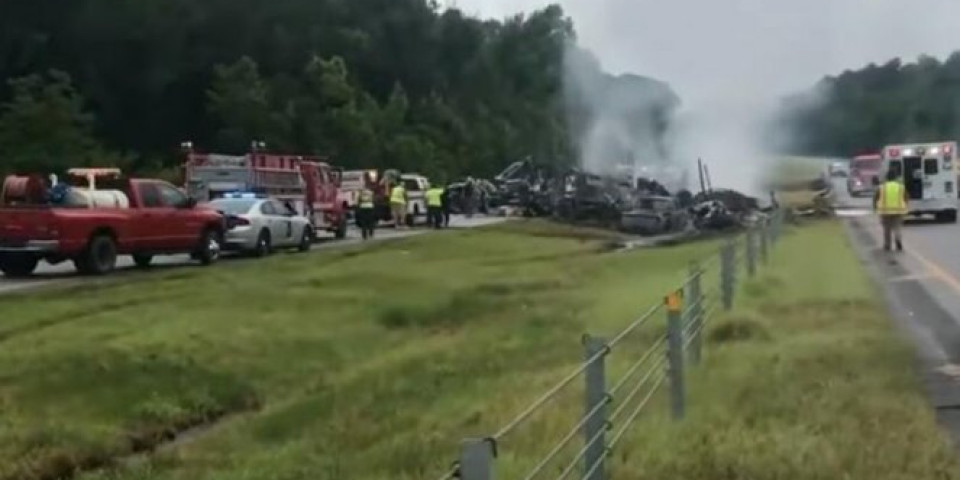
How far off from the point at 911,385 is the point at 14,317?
508 inches

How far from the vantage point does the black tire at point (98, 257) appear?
30.2 meters

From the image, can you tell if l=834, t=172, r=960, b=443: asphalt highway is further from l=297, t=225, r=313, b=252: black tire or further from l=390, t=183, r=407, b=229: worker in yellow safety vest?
l=390, t=183, r=407, b=229: worker in yellow safety vest

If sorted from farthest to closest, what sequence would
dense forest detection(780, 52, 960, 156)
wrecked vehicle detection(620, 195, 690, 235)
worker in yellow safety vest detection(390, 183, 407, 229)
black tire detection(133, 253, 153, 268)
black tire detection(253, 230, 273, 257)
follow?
1. dense forest detection(780, 52, 960, 156)
2. worker in yellow safety vest detection(390, 183, 407, 229)
3. wrecked vehicle detection(620, 195, 690, 235)
4. black tire detection(253, 230, 273, 257)
5. black tire detection(133, 253, 153, 268)

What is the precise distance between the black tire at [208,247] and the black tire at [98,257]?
3.16 m

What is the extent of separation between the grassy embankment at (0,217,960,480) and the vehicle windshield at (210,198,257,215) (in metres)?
6.95

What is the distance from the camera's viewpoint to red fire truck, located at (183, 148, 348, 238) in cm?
4372

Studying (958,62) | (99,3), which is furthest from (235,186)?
(958,62)

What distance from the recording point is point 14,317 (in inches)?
878

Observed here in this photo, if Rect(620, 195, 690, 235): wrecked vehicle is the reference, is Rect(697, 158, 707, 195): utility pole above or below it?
above

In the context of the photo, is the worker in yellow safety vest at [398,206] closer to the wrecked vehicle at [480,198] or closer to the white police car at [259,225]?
the wrecked vehicle at [480,198]

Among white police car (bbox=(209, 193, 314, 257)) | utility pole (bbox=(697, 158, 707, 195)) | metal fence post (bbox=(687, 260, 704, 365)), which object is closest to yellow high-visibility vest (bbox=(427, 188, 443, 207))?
utility pole (bbox=(697, 158, 707, 195))

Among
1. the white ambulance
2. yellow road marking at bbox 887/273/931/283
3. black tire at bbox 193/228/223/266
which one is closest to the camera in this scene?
yellow road marking at bbox 887/273/931/283

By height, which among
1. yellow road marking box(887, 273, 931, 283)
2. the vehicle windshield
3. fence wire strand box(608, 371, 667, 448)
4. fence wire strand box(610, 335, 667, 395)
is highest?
the vehicle windshield

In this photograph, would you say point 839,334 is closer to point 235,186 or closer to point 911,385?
point 911,385
